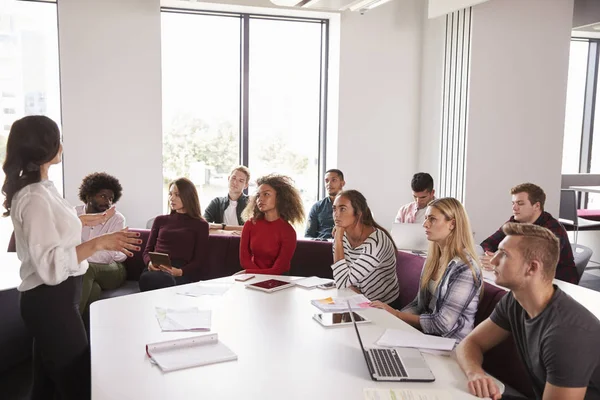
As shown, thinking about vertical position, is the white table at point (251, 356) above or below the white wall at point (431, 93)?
below

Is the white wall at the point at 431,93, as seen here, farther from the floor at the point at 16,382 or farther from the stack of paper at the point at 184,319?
the floor at the point at 16,382

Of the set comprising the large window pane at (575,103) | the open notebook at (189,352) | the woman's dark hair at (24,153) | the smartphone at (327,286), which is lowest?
the smartphone at (327,286)

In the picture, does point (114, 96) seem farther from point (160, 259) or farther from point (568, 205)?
point (568, 205)

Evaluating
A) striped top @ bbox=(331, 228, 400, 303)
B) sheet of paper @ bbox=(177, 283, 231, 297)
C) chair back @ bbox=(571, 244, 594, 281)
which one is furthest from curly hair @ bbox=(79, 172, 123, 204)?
chair back @ bbox=(571, 244, 594, 281)

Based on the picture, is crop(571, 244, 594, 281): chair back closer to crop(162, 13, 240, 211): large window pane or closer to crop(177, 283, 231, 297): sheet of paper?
crop(177, 283, 231, 297): sheet of paper

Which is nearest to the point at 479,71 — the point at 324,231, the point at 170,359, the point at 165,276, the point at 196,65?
the point at 324,231

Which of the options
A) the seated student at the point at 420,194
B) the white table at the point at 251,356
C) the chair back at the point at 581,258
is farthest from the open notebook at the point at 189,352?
the seated student at the point at 420,194

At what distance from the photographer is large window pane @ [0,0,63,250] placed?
6055 millimetres

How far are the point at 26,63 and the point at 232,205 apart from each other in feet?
9.45

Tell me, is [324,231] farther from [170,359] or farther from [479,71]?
[170,359]

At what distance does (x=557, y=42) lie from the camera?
6332 millimetres

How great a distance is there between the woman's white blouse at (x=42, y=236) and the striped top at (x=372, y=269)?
1656 millimetres

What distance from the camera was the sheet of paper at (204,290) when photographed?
3.17 m

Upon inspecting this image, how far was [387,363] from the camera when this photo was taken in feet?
6.92
